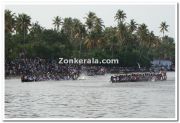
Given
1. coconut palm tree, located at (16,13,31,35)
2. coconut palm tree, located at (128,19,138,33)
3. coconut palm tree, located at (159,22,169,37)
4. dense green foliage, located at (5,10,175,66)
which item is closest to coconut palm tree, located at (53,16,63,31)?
dense green foliage, located at (5,10,175,66)

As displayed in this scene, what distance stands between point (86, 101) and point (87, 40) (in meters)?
2.18

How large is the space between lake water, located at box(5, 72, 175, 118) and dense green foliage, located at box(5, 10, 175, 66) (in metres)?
0.77

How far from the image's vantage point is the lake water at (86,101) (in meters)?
17.8

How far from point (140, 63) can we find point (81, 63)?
1850 millimetres

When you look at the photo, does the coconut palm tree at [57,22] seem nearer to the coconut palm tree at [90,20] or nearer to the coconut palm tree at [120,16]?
the coconut palm tree at [90,20]

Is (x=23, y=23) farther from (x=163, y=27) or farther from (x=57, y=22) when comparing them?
(x=163, y=27)

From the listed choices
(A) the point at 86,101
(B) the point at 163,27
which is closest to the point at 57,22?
(A) the point at 86,101

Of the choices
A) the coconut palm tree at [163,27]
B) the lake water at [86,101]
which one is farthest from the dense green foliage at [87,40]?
the lake water at [86,101]

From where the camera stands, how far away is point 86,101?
18359 millimetres

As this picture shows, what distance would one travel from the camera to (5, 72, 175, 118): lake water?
17.8 meters

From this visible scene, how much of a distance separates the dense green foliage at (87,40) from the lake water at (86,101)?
77cm

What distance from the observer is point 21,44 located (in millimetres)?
19547

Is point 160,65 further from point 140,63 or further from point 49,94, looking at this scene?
point 49,94

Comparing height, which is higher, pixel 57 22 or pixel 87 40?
pixel 57 22
